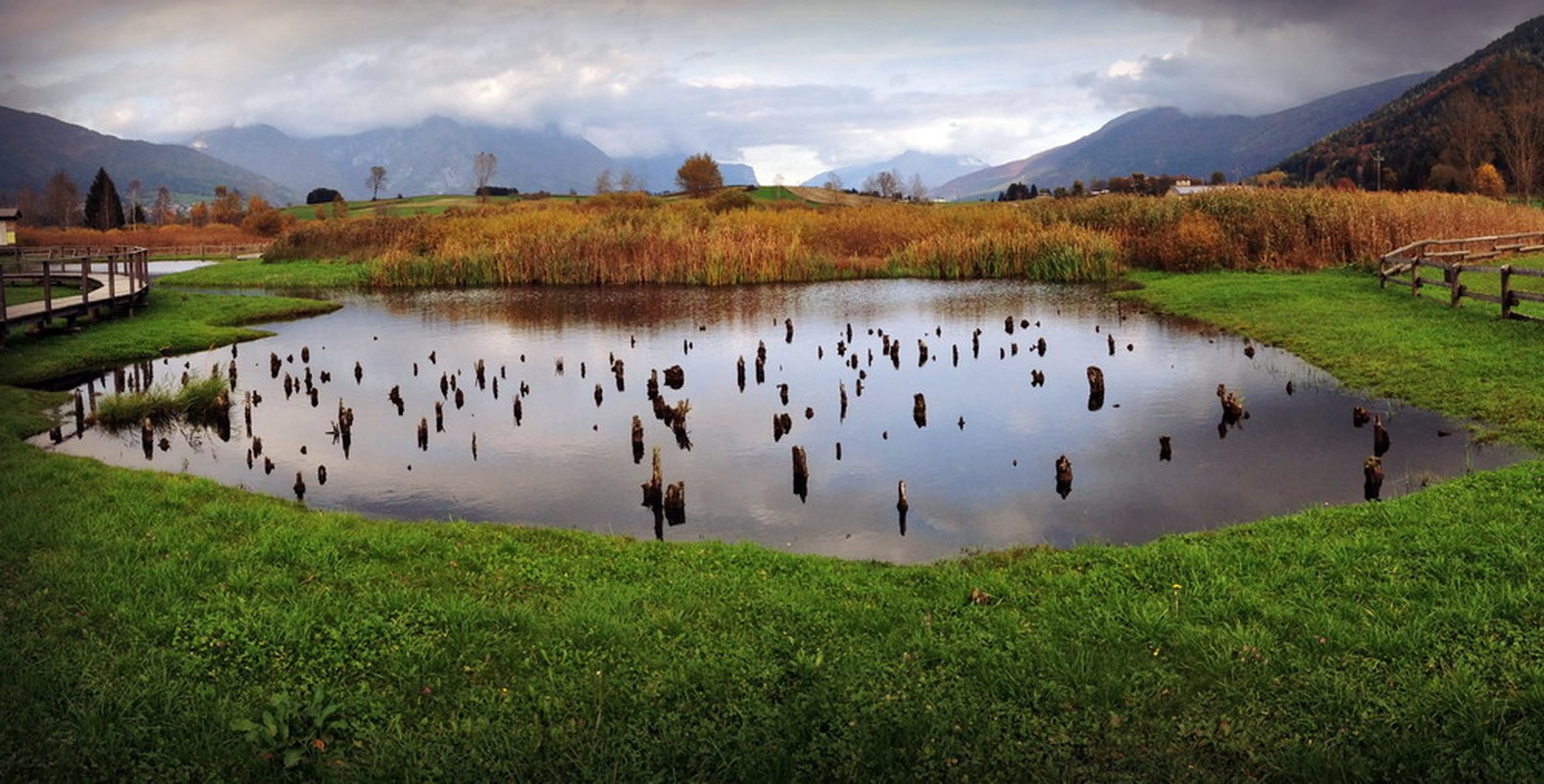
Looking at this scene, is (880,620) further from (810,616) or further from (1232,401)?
(1232,401)

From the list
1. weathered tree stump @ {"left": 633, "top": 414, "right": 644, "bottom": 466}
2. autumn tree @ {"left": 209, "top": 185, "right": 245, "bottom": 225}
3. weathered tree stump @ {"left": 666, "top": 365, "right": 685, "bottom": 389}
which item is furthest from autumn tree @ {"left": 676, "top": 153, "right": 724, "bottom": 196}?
weathered tree stump @ {"left": 633, "top": 414, "right": 644, "bottom": 466}

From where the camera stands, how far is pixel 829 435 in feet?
59.8

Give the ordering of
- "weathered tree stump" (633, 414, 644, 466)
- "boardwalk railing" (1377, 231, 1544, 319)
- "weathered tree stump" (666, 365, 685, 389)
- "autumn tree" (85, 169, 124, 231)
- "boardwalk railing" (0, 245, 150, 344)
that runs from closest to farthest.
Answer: "weathered tree stump" (633, 414, 644, 466) < "weathered tree stump" (666, 365, 685, 389) < "boardwalk railing" (1377, 231, 1544, 319) < "boardwalk railing" (0, 245, 150, 344) < "autumn tree" (85, 169, 124, 231)

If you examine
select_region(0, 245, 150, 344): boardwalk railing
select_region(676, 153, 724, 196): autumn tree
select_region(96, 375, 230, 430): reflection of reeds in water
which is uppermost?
select_region(676, 153, 724, 196): autumn tree

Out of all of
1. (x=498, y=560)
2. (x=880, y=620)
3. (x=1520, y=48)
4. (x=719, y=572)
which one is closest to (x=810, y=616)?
(x=880, y=620)

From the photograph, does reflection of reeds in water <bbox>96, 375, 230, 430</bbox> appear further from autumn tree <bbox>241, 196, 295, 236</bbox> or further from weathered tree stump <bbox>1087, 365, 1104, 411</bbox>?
autumn tree <bbox>241, 196, 295, 236</bbox>

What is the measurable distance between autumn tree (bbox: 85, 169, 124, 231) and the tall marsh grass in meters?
108

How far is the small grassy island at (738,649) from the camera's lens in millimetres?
6699

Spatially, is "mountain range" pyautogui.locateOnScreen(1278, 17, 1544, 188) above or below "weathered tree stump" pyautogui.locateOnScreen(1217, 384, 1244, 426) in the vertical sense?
above

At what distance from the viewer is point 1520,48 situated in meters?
180

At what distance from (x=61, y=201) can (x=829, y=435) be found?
191309 mm

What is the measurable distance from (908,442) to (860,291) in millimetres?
28013

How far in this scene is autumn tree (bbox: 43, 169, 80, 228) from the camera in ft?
528

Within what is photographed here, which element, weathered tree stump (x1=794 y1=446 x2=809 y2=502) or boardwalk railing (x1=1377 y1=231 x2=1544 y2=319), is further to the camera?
boardwalk railing (x1=1377 y1=231 x2=1544 y2=319)
